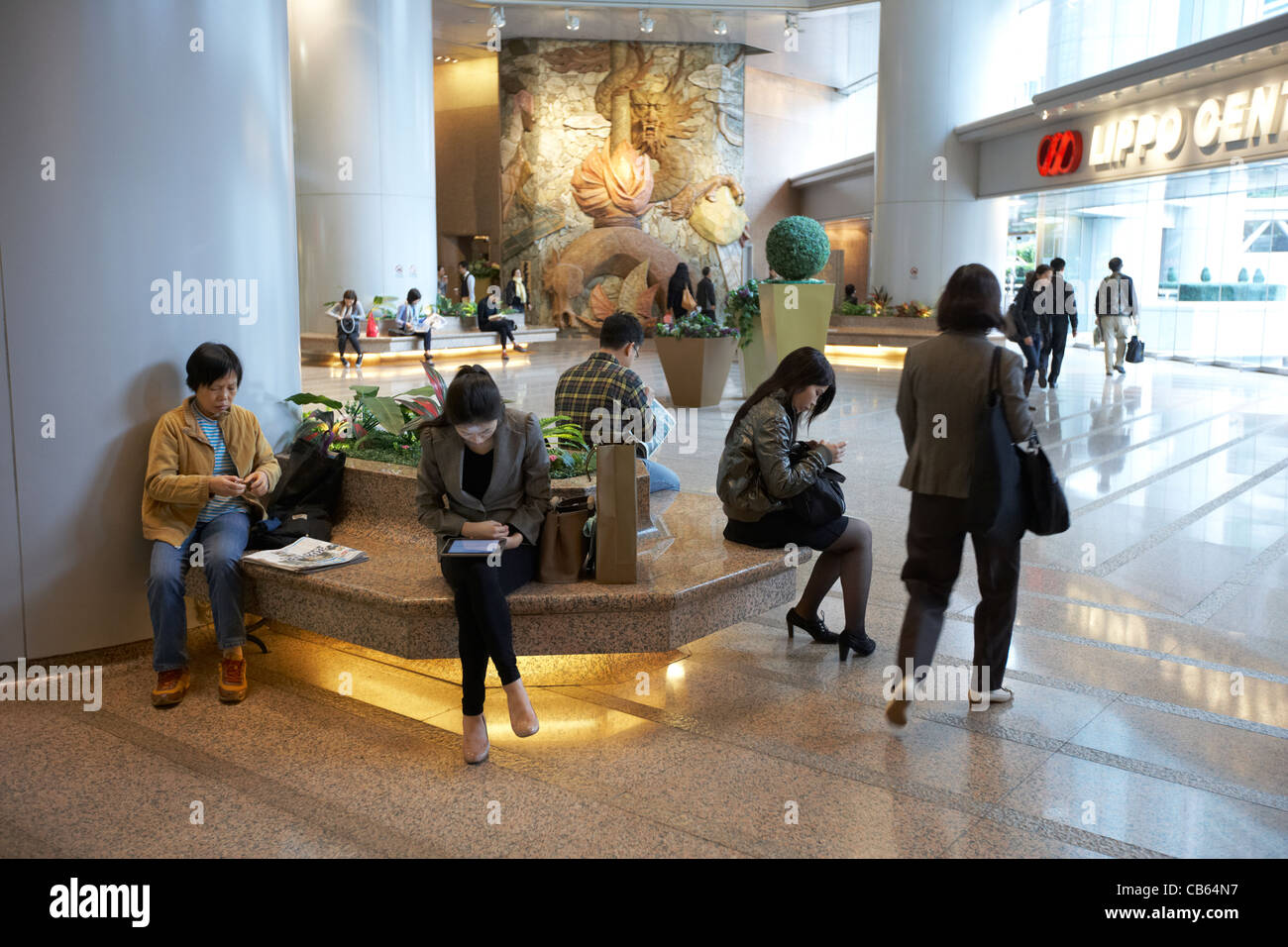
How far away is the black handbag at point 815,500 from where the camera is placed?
422 centimetres

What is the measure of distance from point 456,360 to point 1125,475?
487 inches

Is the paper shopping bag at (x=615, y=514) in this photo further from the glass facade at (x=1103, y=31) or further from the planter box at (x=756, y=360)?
the glass facade at (x=1103, y=31)

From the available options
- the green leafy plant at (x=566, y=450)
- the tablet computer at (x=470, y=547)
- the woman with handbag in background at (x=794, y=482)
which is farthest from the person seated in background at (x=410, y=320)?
the tablet computer at (x=470, y=547)

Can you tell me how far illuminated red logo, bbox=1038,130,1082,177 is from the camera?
1772 cm

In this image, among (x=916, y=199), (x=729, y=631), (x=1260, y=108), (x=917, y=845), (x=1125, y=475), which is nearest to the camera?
(x=917, y=845)

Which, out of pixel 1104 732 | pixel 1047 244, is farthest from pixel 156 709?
pixel 1047 244

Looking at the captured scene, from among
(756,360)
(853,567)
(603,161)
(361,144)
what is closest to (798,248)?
(756,360)

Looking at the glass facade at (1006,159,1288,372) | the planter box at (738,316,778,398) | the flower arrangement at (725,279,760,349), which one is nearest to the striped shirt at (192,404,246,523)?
the flower arrangement at (725,279,760,349)

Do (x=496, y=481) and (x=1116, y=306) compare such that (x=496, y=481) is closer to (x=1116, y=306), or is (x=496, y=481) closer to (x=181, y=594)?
(x=181, y=594)

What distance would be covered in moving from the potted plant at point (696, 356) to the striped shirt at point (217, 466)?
7.47 meters

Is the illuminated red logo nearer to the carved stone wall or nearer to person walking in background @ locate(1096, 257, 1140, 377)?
person walking in background @ locate(1096, 257, 1140, 377)

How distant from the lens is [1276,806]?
10.2ft

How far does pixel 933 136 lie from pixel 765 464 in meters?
18.6

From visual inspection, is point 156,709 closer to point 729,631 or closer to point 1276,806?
point 729,631
